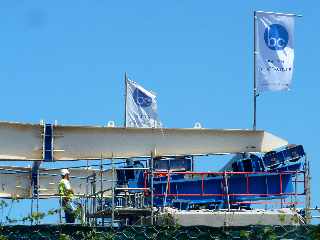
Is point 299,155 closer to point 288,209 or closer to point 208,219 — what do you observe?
point 288,209

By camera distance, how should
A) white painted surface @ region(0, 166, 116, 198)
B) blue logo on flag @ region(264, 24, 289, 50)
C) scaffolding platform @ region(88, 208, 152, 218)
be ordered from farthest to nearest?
white painted surface @ region(0, 166, 116, 198), blue logo on flag @ region(264, 24, 289, 50), scaffolding platform @ region(88, 208, 152, 218)

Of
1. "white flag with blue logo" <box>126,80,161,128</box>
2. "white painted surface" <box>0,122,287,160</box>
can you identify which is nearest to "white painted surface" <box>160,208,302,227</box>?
"white painted surface" <box>0,122,287,160</box>

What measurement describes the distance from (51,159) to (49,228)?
9254 mm

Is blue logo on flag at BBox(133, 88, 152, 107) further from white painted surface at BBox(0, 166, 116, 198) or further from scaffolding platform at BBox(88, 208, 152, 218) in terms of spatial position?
scaffolding platform at BBox(88, 208, 152, 218)

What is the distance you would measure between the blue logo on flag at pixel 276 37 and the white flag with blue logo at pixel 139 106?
39.0 ft

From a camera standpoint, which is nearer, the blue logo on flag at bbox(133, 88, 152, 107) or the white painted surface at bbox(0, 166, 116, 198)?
the white painted surface at bbox(0, 166, 116, 198)

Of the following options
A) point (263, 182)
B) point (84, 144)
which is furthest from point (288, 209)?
A: point (84, 144)

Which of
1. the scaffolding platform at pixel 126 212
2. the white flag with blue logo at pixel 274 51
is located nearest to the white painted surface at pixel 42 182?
the white flag with blue logo at pixel 274 51

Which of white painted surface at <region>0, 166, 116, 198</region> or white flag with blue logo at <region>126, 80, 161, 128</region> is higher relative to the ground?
white flag with blue logo at <region>126, 80, 161, 128</region>

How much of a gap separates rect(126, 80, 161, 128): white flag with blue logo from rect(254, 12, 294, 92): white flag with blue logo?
11.9m

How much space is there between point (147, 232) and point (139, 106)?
86.3 ft

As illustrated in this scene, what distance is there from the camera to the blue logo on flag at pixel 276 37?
99.3 ft

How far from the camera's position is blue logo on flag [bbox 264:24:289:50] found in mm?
30266

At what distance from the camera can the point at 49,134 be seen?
84.2 ft
